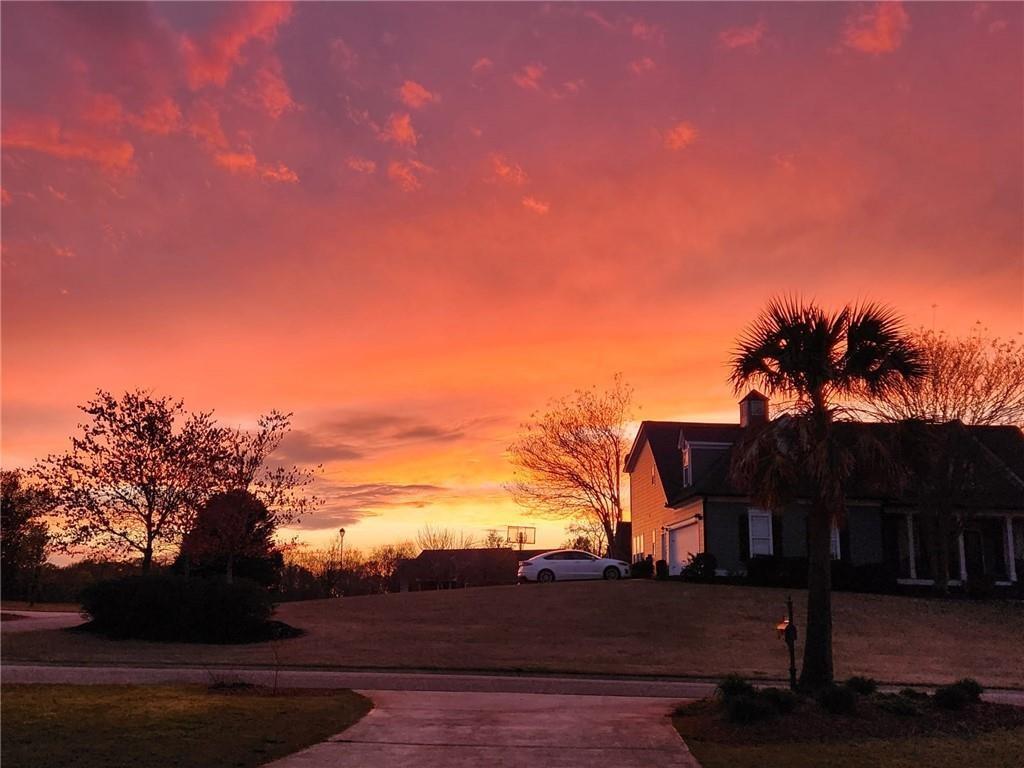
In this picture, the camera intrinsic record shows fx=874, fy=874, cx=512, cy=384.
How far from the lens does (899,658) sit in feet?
69.2

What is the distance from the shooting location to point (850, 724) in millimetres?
11273

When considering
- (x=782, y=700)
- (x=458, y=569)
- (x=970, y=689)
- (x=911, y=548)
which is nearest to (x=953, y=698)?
(x=970, y=689)

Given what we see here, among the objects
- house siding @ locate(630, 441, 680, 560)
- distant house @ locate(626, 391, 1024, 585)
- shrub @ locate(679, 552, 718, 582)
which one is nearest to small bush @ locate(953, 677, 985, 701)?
distant house @ locate(626, 391, 1024, 585)

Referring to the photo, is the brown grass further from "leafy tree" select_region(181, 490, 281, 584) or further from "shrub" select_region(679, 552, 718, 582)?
"leafy tree" select_region(181, 490, 281, 584)

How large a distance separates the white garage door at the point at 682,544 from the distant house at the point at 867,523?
0.14 feet

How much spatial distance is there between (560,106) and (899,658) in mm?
15217

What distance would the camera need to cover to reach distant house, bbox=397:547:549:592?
64250mm

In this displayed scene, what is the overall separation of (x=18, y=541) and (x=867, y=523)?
37.5m

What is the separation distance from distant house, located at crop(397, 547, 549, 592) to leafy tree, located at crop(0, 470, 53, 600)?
943 inches

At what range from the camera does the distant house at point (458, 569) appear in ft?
211

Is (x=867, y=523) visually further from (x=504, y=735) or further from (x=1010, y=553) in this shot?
(x=504, y=735)

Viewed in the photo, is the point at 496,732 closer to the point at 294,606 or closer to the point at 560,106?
the point at 560,106

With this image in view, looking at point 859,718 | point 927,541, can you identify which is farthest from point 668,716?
point 927,541

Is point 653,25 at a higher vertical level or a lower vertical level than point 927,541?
higher
